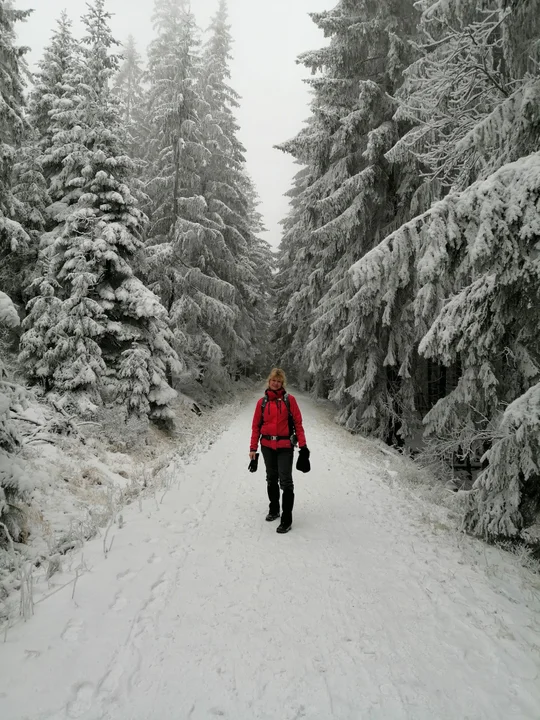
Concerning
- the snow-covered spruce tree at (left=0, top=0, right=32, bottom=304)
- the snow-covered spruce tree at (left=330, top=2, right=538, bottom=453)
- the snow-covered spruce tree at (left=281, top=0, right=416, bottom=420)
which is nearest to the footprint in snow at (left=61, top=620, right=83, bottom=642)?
the snow-covered spruce tree at (left=330, top=2, right=538, bottom=453)

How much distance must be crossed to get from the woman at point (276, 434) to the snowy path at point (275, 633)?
653 mm

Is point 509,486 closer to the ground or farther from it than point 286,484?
farther from it

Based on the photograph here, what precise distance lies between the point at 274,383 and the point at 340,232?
7832 millimetres

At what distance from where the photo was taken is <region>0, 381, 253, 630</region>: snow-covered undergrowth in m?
3.88

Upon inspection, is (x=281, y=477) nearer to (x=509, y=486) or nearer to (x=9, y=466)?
(x=509, y=486)

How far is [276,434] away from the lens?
18.5 feet

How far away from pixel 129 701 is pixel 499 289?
494 cm

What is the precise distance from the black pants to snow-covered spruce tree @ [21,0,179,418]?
6067mm

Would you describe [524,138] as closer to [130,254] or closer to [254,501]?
[254,501]

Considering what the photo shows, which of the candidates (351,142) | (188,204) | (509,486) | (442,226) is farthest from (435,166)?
(188,204)

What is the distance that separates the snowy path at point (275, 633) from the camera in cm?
251

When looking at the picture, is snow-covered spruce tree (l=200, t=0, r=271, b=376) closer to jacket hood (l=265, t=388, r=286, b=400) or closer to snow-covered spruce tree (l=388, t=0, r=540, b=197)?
snow-covered spruce tree (l=388, t=0, r=540, b=197)

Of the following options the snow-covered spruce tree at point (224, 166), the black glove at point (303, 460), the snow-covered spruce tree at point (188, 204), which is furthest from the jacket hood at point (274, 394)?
the snow-covered spruce tree at point (224, 166)

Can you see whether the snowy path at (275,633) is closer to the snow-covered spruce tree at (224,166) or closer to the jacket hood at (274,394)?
the jacket hood at (274,394)
